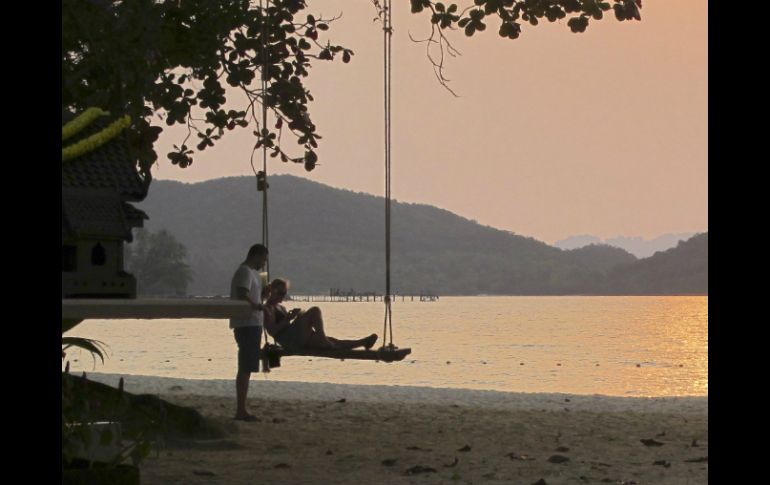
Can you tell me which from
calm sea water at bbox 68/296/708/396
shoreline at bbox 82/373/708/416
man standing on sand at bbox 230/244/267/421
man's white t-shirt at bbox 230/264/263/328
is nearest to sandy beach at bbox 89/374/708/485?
shoreline at bbox 82/373/708/416

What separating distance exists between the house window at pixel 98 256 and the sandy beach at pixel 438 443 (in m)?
4.39

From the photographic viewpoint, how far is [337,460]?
1016cm

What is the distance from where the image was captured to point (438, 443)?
1155 centimetres

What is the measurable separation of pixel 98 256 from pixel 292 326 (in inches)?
325

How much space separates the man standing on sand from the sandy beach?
674 millimetres

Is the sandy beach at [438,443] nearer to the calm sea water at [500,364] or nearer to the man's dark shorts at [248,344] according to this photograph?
the man's dark shorts at [248,344]

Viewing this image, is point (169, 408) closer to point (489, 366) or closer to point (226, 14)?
point (226, 14)

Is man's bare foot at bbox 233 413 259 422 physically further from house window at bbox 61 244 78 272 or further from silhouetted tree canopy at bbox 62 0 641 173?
house window at bbox 61 244 78 272

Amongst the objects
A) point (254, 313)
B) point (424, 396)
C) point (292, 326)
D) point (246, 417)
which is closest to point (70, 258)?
point (254, 313)

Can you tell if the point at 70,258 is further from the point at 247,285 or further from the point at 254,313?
the point at 254,313

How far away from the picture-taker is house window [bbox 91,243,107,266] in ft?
14.3

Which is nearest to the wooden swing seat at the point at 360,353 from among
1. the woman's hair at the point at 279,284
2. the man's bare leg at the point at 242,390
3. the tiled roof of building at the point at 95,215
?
the man's bare leg at the point at 242,390

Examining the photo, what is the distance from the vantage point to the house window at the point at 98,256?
4.37 m

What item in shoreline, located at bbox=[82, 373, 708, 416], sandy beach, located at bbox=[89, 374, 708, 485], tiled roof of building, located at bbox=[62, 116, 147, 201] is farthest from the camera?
shoreline, located at bbox=[82, 373, 708, 416]
